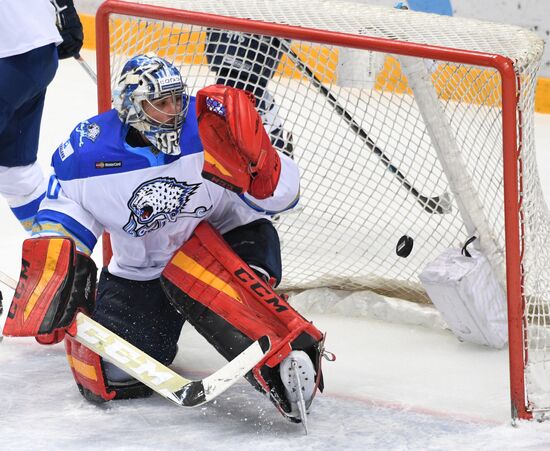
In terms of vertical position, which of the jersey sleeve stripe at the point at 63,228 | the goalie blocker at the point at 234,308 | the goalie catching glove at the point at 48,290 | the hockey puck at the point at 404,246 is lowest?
the hockey puck at the point at 404,246

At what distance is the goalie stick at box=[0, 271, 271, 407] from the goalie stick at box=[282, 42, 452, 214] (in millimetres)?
853

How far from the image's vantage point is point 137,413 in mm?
Answer: 2766

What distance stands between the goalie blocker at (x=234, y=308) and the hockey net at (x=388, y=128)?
46 cm

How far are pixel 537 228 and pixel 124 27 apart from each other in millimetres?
1156

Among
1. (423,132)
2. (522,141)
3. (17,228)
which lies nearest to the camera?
(522,141)

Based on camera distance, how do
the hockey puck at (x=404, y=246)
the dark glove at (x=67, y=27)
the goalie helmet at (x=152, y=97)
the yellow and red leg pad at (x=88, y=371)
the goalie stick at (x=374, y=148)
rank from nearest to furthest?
the goalie helmet at (x=152, y=97) → the yellow and red leg pad at (x=88, y=371) → the hockey puck at (x=404, y=246) → the goalie stick at (x=374, y=148) → the dark glove at (x=67, y=27)

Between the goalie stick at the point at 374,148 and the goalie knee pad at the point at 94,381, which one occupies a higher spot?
the goalie stick at the point at 374,148

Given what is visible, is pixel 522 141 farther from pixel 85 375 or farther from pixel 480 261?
pixel 85 375

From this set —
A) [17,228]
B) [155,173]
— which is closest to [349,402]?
[155,173]

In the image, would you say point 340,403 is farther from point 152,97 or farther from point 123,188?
point 152,97

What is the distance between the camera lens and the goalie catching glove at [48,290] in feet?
8.52

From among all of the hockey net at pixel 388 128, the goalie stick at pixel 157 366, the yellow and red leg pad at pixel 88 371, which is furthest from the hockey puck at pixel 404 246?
the yellow and red leg pad at pixel 88 371

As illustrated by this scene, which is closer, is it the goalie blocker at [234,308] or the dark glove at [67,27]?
the goalie blocker at [234,308]

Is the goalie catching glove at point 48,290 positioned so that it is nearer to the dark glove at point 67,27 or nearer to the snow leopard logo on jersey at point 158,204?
the snow leopard logo on jersey at point 158,204
